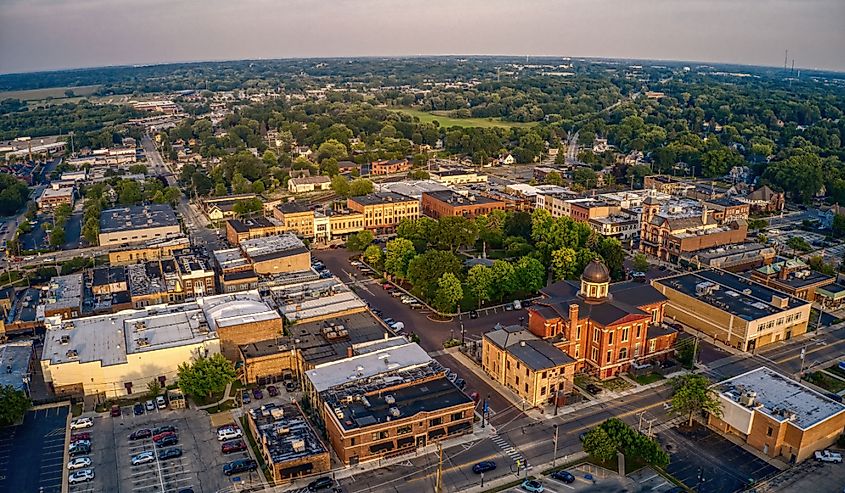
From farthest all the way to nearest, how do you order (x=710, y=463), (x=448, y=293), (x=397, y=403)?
(x=448, y=293) → (x=397, y=403) → (x=710, y=463)

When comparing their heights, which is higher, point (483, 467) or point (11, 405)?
point (11, 405)

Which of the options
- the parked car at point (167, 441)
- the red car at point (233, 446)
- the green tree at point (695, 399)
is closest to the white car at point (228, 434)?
the red car at point (233, 446)

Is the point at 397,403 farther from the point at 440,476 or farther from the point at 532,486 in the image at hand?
the point at 532,486

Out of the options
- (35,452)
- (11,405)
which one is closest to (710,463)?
(35,452)

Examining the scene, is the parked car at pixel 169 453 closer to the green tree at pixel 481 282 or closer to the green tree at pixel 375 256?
the green tree at pixel 481 282

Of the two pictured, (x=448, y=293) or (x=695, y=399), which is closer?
(x=695, y=399)
